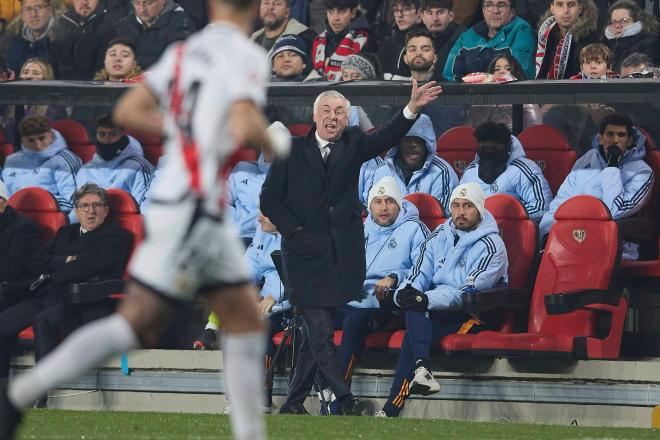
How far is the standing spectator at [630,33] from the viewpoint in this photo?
40.2 ft

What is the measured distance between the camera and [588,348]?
10.7 metres

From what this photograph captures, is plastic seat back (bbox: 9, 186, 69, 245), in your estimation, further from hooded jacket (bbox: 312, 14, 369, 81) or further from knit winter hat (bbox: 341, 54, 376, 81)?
knit winter hat (bbox: 341, 54, 376, 81)

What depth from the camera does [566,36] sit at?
1247 cm

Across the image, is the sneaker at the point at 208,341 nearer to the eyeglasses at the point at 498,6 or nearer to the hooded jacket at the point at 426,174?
the hooded jacket at the point at 426,174

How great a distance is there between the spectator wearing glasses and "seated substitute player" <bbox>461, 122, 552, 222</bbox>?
2823mm

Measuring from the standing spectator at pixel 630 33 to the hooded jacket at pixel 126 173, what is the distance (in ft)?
13.0

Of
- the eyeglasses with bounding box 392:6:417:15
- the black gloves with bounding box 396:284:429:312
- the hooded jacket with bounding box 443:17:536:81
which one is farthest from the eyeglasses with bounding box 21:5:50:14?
the black gloves with bounding box 396:284:429:312

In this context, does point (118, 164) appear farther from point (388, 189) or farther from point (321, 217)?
point (321, 217)

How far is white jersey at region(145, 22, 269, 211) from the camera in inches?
227

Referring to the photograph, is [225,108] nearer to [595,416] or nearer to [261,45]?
[595,416]

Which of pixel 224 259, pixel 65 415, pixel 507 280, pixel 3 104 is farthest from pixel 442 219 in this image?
pixel 224 259

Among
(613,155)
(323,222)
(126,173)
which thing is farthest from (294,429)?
(126,173)

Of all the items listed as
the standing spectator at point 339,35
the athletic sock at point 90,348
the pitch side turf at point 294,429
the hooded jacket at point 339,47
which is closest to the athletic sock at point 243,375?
the athletic sock at point 90,348

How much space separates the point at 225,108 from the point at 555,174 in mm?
6626
